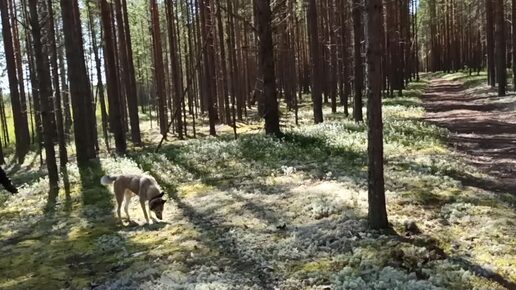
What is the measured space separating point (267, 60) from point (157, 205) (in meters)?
9.87

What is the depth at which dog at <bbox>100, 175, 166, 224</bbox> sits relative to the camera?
11266mm

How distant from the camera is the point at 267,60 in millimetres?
19594

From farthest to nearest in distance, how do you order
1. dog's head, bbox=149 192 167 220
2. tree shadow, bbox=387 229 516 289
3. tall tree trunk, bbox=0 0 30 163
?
tall tree trunk, bbox=0 0 30 163 → dog's head, bbox=149 192 167 220 → tree shadow, bbox=387 229 516 289

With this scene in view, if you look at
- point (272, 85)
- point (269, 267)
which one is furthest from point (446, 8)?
point (269, 267)

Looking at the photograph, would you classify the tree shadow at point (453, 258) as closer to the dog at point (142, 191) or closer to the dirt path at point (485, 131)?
the dirt path at point (485, 131)

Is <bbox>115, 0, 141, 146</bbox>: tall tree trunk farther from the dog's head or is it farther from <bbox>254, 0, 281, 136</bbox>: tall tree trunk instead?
the dog's head

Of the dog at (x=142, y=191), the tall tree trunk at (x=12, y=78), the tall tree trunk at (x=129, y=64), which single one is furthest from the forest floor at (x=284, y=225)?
the tall tree trunk at (x=12, y=78)

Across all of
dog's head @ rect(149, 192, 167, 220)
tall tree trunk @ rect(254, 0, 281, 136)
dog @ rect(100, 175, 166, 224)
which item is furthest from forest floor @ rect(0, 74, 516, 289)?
tall tree trunk @ rect(254, 0, 281, 136)

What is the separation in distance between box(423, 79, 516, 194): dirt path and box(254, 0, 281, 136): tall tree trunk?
6.75m

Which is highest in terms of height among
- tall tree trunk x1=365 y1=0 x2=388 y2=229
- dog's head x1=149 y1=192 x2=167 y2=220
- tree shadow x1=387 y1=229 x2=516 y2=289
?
tall tree trunk x1=365 y1=0 x2=388 y2=229

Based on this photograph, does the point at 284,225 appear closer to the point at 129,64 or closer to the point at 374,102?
the point at 374,102

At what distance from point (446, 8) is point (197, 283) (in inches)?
3092

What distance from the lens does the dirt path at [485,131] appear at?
13.2m

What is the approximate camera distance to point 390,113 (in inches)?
1107
